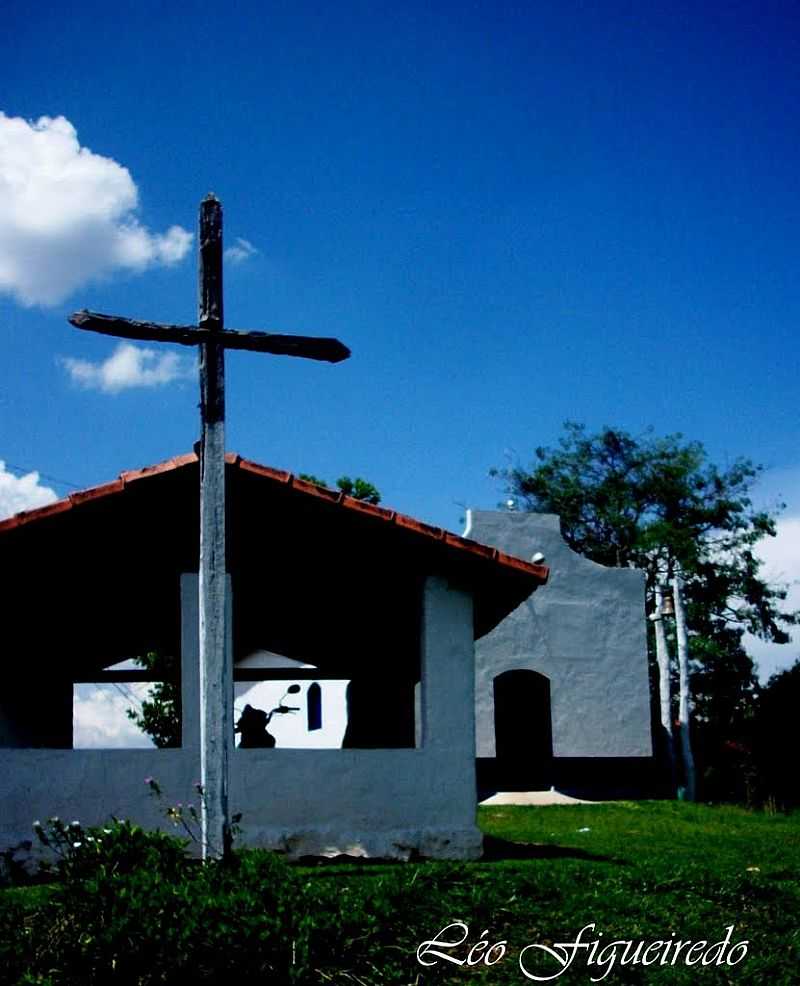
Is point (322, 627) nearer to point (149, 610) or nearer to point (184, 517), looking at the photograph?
point (149, 610)

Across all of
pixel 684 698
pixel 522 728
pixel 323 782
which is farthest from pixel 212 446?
pixel 684 698

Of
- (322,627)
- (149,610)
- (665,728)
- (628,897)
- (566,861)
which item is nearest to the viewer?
(628,897)

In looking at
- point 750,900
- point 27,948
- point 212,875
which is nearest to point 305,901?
point 212,875

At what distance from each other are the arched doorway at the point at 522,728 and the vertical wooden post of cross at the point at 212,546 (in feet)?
47.1

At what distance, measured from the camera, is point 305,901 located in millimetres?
7480

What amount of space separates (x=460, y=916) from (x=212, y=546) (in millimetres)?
3187

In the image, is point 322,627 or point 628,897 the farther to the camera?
point 322,627

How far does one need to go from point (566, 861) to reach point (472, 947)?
11.0 feet

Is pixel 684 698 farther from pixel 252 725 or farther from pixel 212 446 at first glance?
pixel 212 446

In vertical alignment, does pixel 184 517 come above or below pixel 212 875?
above

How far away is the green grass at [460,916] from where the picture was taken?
6793mm

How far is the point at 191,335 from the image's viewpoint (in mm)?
9672
